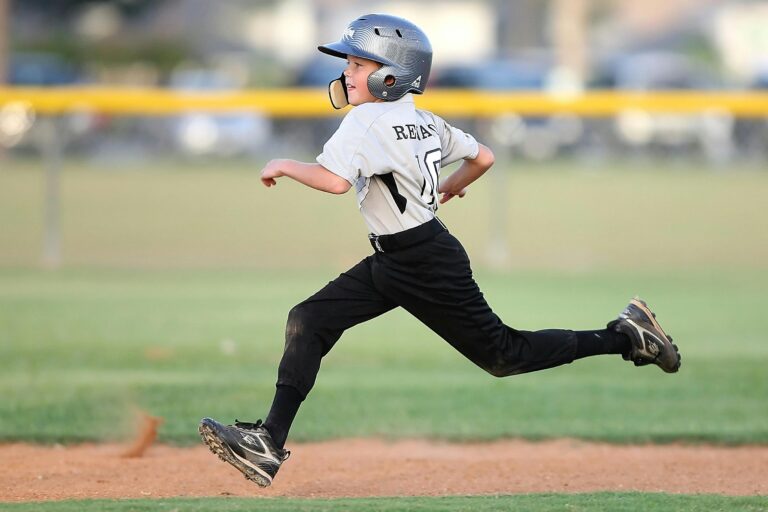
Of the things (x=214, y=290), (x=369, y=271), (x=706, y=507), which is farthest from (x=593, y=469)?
(x=214, y=290)

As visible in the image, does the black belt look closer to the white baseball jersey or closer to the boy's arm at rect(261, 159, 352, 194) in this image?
the white baseball jersey

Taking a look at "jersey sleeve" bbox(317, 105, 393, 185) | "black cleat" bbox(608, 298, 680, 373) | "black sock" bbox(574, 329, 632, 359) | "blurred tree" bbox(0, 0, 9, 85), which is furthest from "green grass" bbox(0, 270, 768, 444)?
"blurred tree" bbox(0, 0, 9, 85)

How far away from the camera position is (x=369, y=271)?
5.96 meters

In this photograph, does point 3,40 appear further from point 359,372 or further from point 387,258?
point 387,258

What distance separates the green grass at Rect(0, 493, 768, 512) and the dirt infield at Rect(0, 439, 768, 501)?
37 centimetres

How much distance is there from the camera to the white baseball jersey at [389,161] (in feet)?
18.5

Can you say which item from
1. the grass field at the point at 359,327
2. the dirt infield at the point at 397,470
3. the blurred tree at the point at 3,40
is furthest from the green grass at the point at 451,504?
the blurred tree at the point at 3,40

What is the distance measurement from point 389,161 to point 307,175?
39 cm

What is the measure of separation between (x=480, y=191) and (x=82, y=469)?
19293 millimetres

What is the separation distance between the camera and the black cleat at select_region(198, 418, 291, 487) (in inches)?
222

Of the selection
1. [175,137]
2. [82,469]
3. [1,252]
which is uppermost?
[175,137]

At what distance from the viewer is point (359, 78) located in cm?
595

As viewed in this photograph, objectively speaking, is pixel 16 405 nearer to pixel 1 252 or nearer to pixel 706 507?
pixel 706 507

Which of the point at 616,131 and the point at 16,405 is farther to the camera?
the point at 616,131
